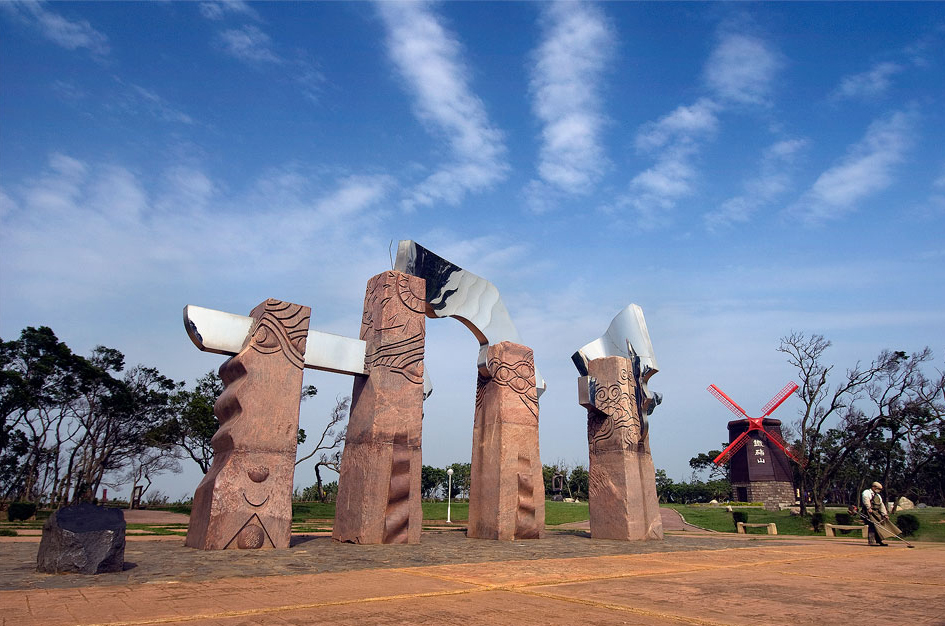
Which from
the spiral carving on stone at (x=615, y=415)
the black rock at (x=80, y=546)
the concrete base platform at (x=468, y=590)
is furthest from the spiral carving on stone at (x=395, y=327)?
the black rock at (x=80, y=546)

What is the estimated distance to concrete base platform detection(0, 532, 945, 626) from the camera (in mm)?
3424

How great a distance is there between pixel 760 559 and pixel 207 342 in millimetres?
7524

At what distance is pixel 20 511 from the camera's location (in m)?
17.0

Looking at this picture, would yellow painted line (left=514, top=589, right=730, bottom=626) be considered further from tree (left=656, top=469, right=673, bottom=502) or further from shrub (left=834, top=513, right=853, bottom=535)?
tree (left=656, top=469, right=673, bottom=502)

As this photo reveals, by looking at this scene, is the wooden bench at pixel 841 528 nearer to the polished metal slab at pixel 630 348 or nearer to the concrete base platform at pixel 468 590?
the polished metal slab at pixel 630 348

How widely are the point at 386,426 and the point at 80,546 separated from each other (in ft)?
14.8

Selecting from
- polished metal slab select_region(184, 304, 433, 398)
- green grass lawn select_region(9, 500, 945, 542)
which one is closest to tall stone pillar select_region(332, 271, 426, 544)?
polished metal slab select_region(184, 304, 433, 398)

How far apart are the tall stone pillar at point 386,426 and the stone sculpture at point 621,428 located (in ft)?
13.1

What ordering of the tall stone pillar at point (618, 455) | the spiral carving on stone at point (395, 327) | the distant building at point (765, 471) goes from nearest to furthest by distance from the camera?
the spiral carving on stone at point (395, 327) < the tall stone pillar at point (618, 455) < the distant building at point (765, 471)

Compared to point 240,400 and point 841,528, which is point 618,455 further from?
point 240,400

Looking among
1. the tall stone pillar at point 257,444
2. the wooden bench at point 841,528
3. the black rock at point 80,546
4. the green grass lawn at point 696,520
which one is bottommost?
the green grass lawn at point 696,520

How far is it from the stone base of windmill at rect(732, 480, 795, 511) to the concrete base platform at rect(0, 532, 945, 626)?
36.1 metres

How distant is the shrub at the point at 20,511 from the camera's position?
666 inches

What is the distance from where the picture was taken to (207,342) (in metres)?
8.05
